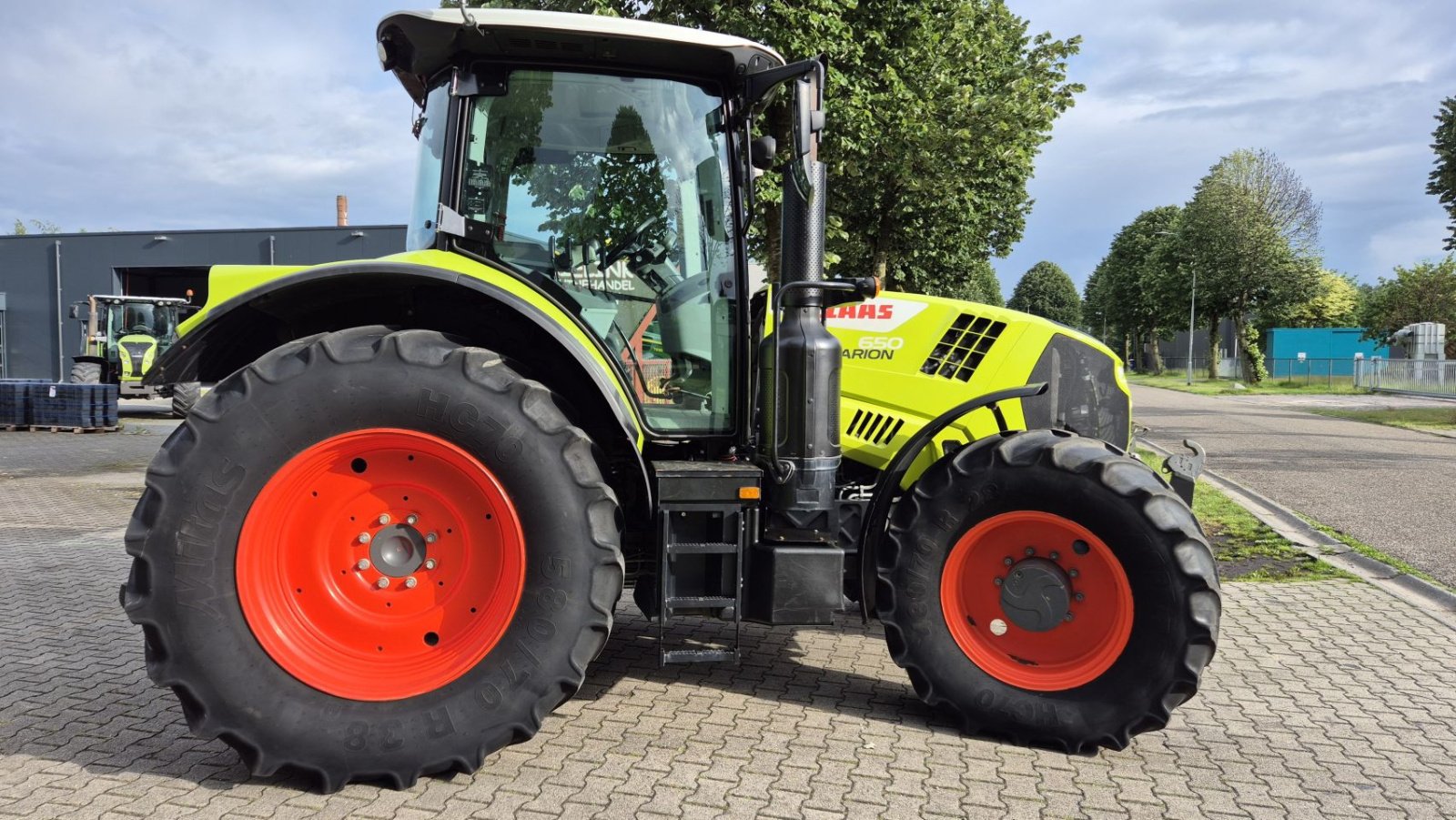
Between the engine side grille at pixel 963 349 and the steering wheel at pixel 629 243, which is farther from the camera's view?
the engine side grille at pixel 963 349

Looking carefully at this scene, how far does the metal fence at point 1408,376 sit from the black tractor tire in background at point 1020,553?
30886 millimetres

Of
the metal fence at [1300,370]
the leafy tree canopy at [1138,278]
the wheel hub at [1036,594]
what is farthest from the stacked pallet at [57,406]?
the leafy tree canopy at [1138,278]

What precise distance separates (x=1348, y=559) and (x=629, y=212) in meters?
6.06

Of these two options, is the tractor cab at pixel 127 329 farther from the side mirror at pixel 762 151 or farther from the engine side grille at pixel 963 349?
the engine side grille at pixel 963 349

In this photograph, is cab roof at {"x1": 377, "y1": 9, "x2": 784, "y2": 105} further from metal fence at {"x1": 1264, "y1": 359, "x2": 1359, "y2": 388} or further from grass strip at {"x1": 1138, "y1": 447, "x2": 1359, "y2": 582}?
metal fence at {"x1": 1264, "y1": 359, "x2": 1359, "y2": 388}

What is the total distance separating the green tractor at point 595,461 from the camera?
3008 millimetres

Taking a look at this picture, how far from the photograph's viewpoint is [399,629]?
3188 millimetres

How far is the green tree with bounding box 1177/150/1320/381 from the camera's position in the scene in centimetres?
3941

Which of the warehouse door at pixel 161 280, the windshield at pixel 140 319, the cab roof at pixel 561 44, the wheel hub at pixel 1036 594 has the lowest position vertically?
the wheel hub at pixel 1036 594

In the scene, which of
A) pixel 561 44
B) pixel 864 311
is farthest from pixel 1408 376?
pixel 561 44

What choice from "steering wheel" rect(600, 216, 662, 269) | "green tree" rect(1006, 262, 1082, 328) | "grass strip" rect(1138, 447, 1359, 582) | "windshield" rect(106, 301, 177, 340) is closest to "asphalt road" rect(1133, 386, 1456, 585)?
"grass strip" rect(1138, 447, 1359, 582)

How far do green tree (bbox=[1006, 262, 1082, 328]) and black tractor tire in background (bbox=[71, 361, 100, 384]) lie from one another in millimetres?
74207

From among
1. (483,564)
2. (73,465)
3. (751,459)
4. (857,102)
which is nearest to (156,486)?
(483,564)

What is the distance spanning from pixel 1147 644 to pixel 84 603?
544 cm
